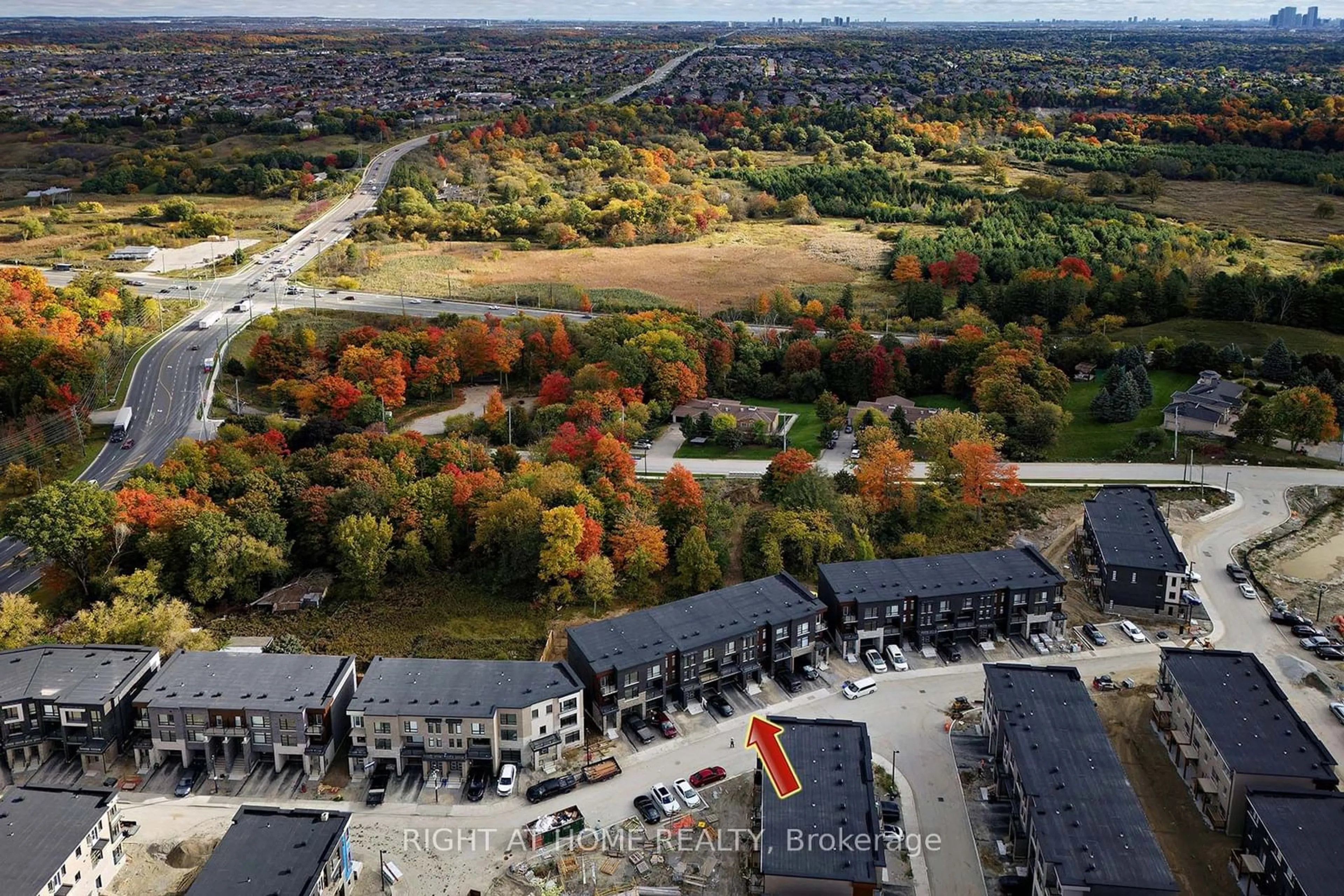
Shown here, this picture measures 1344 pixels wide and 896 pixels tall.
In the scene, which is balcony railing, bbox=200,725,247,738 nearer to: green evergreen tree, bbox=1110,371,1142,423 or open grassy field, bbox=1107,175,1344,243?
green evergreen tree, bbox=1110,371,1142,423

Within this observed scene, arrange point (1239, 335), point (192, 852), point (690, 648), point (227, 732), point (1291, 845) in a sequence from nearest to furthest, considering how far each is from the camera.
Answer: point (1291, 845), point (192, 852), point (227, 732), point (690, 648), point (1239, 335)

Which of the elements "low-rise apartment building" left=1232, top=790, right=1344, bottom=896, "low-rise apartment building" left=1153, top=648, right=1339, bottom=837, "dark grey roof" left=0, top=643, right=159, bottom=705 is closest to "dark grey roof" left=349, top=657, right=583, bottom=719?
"dark grey roof" left=0, top=643, right=159, bottom=705

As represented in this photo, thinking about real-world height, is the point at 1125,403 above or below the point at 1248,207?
below

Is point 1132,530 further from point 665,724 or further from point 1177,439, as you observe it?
point 665,724

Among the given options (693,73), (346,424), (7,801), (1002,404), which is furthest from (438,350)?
(693,73)

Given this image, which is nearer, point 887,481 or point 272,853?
point 272,853

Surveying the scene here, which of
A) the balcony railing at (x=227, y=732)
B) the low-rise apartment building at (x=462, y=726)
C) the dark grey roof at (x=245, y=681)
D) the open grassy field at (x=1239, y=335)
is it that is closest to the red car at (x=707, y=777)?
the low-rise apartment building at (x=462, y=726)

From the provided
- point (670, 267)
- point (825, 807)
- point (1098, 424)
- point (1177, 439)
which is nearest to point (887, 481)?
point (1098, 424)

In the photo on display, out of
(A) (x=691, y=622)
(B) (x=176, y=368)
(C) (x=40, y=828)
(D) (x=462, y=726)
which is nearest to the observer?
(C) (x=40, y=828)

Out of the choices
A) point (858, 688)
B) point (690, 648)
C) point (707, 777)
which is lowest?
point (707, 777)
